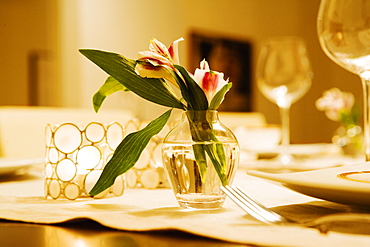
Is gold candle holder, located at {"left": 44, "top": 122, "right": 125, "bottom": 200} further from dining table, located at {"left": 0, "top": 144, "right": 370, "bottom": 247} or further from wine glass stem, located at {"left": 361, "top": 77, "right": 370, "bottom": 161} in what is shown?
wine glass stem, located at {"left": 361, "top": 77, "right": 370, "bottom": 161}

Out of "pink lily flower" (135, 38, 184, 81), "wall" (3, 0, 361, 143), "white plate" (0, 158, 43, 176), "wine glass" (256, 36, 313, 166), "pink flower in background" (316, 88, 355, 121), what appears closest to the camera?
"pink lily flower" (135, 38, 184, 81)

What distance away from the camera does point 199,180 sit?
500 millimetres

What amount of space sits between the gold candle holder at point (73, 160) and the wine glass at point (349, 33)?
298 millimetres

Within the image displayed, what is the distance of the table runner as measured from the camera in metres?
0.35

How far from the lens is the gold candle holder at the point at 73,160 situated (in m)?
0.59

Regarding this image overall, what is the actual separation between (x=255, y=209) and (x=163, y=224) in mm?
86

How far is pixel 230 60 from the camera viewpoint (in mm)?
5117

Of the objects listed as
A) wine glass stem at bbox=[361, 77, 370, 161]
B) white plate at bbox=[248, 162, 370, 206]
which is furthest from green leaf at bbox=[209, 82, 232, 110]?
wine glass stem at bbox=[361, 77, 370, 161]

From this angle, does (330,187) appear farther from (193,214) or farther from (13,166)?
(13,166)

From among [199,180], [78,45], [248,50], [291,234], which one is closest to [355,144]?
[199,180]

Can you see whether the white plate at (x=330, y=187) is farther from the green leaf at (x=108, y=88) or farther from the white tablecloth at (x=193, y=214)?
the green leaf at (x=108, y=88)

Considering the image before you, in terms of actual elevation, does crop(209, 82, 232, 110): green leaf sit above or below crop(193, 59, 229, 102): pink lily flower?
below

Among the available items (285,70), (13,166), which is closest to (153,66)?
(13,166)

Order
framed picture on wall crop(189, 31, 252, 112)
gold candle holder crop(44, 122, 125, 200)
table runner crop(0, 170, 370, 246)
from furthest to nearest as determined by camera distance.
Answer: framed picture on wall crop(189, 31, 252, 112) → gold candle holder crop(44, 122, 125, 200) → table runner crop(0, 170, 370, 246)
